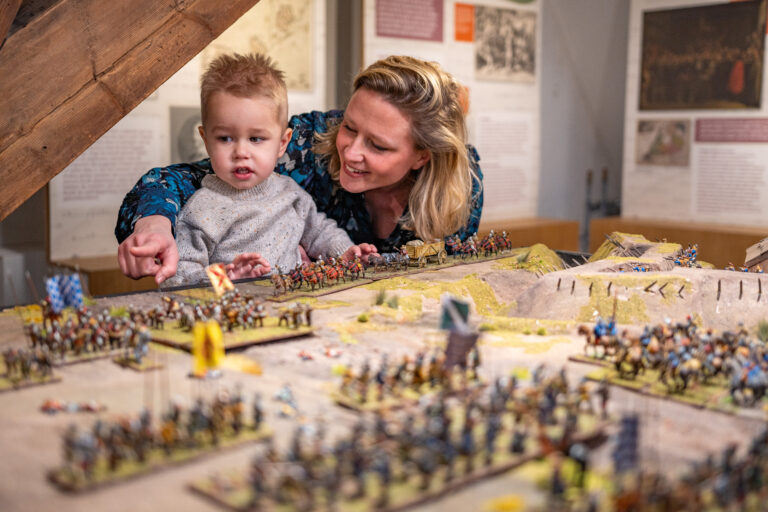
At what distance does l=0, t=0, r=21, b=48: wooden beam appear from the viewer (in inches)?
109

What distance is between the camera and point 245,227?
13.4 feet

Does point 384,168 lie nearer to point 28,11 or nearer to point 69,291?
point 28,11

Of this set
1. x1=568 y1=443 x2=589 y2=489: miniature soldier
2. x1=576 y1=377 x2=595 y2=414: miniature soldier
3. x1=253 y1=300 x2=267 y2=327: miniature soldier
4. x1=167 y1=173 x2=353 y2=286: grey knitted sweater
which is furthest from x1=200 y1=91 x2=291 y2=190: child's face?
x1=568 y1=443 x2=589 y2=489: miniature soldier

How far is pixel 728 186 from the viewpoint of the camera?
316 inches

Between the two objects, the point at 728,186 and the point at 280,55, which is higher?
the point at 280,55

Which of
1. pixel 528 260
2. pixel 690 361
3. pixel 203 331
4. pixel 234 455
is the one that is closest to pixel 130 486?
pixel 234 455

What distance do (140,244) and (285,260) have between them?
1053 mm

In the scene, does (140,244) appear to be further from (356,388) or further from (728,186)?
(728,186)

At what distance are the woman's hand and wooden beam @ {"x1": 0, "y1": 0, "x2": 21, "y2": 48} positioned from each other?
891mm

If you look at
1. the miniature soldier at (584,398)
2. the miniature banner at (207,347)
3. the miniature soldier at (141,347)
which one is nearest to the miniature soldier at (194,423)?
the miniature banner at (207,347)

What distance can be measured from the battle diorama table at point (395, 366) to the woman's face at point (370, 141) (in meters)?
0.78

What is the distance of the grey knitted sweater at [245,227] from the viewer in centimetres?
400

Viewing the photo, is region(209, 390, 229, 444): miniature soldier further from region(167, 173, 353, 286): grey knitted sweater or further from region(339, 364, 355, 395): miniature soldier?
region(167, 173, 353, 286): grey knitted sweater

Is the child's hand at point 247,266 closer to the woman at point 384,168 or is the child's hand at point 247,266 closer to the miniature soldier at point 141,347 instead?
the woman at point 384,168
